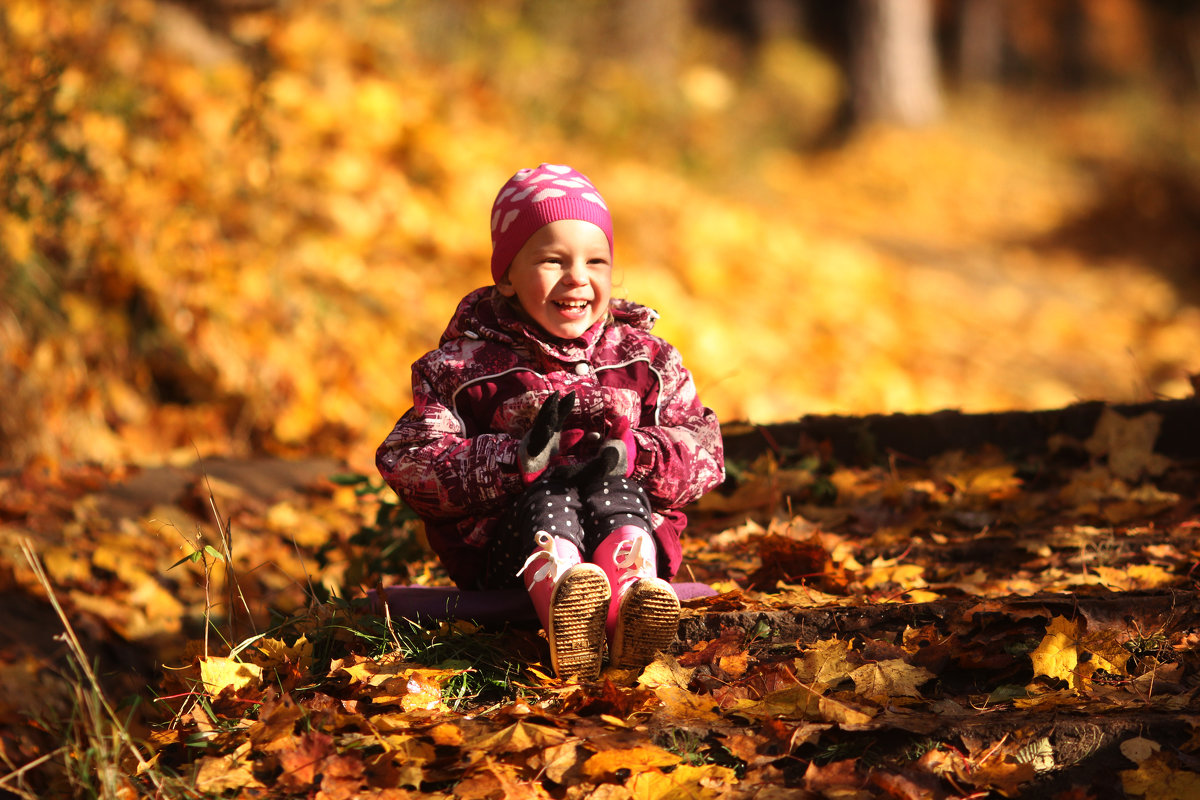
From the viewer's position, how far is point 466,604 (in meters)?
2.38

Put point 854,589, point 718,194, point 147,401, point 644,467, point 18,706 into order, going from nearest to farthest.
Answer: point 644,467
point 854,589
point 18,706
point 147,401
point 718,194

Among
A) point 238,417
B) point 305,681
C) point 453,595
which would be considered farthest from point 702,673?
point 238,417

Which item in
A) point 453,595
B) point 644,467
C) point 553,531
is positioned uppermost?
point 644,467

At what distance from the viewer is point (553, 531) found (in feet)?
7.36

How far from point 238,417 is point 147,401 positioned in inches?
17.6

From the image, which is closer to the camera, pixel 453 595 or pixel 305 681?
pixel 305 681

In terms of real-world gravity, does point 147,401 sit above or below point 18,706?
above

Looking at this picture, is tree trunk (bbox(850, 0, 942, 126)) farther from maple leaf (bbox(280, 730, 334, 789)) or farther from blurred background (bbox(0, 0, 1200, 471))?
maple leaf (bbox(280, 730, 334, 789))

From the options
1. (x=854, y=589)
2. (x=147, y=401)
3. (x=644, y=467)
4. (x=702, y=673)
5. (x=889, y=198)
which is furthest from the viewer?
(x=889, y=198)

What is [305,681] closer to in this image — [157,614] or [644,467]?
[644,467]

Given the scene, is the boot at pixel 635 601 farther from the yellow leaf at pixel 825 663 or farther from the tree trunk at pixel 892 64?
the tree trunk at pixel 892 64

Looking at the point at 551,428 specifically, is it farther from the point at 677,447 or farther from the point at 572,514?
the point at 677,447

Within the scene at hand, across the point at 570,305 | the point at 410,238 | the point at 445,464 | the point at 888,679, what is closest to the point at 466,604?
the point at 445,464

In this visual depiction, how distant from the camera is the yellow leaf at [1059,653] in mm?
2020
